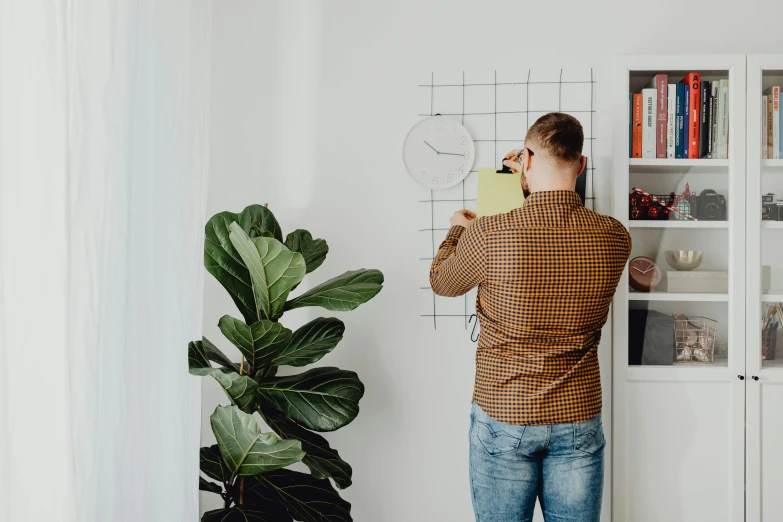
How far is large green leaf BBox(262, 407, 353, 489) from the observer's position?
1609 mm

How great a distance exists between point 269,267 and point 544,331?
72 cm

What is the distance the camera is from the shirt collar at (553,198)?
1411mm

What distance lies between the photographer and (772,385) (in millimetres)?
1847

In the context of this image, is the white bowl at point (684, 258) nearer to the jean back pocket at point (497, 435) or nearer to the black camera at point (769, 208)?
the black camera at point (769, 208)

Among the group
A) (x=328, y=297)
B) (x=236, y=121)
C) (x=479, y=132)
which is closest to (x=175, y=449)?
(x=328, y=297)

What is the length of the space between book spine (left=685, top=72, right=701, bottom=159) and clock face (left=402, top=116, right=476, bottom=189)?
0.71m

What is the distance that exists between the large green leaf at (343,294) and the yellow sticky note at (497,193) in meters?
0.42

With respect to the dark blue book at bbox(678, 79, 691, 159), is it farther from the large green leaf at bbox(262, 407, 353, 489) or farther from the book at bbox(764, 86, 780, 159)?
the large green leaf at bbox(262, 407, 353, 489)

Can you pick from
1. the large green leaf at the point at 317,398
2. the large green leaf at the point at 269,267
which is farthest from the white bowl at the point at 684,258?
the large green leaf at the point at 269,267

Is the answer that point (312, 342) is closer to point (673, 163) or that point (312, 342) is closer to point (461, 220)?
point (461, 220)

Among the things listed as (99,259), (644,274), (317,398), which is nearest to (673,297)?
(644,274)

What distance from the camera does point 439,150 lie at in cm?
207

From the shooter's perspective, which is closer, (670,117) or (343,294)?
(343,294)

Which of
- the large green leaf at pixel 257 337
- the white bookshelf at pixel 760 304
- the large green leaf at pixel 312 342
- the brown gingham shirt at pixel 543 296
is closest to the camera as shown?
the brown gingham shirt at pixel 543 296
